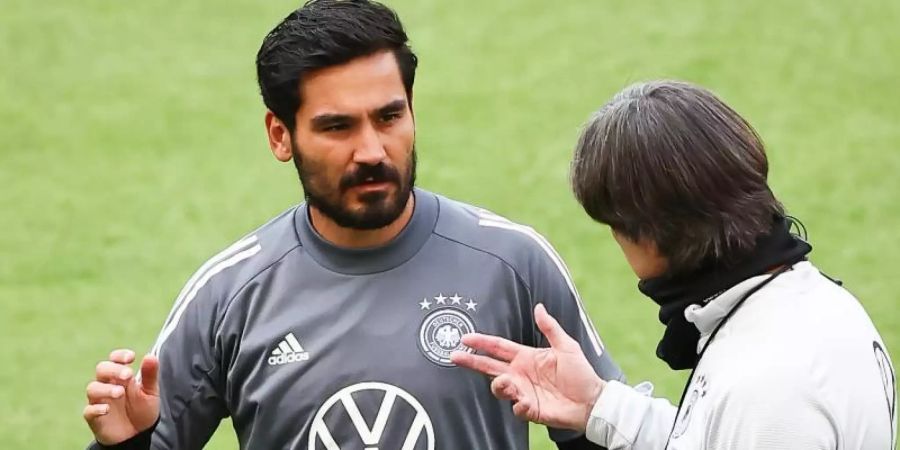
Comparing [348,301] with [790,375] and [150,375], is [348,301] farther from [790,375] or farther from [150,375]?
[790,375]

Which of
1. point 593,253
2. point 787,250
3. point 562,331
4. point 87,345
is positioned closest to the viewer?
point 787,250

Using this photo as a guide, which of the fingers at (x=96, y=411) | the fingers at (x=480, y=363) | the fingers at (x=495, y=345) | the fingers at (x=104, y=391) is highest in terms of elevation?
the fingers at (x=495, y=345)

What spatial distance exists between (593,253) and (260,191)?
2004 mm

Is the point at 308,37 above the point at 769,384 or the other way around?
above

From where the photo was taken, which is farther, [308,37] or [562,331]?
[308,37]

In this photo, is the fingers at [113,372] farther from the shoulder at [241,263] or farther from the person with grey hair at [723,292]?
the person with grey hair at [723,292]

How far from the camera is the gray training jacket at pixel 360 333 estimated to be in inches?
133

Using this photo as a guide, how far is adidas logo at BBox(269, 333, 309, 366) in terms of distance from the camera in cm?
343

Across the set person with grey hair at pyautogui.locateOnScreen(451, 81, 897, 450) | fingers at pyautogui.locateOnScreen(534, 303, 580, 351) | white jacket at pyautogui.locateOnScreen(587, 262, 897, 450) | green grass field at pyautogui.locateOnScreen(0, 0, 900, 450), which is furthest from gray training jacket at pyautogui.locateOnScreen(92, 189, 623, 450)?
green grass field at pyautogui.locateOnScreen(0, 0, 900, 450)

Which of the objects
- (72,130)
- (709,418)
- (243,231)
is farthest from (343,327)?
(72,130)

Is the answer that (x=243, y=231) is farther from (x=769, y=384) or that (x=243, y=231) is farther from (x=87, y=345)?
(x=769, y=384)

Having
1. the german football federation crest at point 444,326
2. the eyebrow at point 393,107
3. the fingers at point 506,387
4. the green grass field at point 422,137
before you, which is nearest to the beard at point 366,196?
the eyebrow at point 393,107

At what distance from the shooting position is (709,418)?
2688 mm

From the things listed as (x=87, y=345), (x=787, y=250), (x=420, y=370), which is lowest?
(x=87, y=345)
